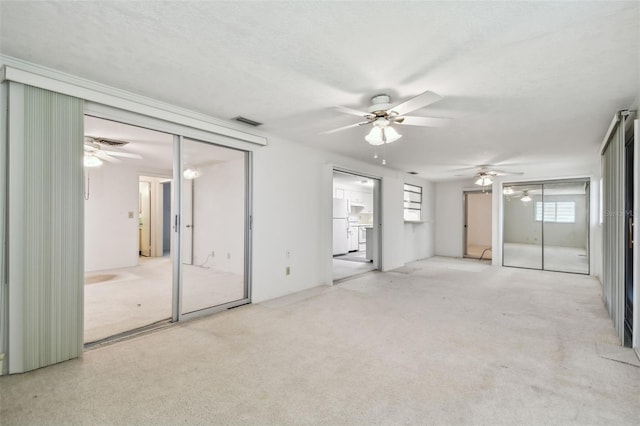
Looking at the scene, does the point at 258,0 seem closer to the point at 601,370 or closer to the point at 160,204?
the point at 601,370

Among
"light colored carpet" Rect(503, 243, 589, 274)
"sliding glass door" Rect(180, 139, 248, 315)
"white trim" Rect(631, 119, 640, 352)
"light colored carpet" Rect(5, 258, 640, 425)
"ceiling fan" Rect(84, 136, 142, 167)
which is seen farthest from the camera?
"light colored carpet" Rect(503, 243, 589, 274)

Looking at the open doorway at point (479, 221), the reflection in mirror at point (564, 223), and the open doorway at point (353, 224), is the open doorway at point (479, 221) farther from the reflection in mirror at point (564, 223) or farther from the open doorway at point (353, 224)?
the open doorway at point (353, 224)

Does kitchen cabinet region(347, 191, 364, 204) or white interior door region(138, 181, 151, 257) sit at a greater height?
kitchen cabinet region(347, 191, 364, 204)

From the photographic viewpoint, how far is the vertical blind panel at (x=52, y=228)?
2.18m

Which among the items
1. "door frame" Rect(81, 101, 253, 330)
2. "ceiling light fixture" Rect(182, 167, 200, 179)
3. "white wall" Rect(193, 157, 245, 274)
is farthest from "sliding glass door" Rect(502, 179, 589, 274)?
"ceiling light fixture" Rect(182, 167, 200, 179)

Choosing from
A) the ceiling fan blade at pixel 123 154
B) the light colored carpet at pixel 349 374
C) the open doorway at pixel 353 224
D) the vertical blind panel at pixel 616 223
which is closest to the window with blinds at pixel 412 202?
the open doorway at pixel 353 224

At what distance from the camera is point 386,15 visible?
1629mm

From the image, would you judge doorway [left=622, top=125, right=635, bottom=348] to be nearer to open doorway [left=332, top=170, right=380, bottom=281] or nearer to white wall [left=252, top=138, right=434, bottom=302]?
white wall [left=252, top=138, right=434, bottom=302]

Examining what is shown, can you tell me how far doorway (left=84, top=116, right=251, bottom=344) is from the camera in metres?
3.88

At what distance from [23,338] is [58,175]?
1.21 metres

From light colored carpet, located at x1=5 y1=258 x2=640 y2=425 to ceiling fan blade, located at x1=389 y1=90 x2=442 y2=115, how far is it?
2.03m

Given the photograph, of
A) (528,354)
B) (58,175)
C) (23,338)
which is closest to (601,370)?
(528,354)

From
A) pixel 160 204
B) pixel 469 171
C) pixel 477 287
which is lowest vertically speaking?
pixel 477 287

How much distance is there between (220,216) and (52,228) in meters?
3.69
